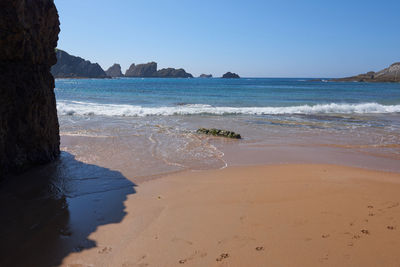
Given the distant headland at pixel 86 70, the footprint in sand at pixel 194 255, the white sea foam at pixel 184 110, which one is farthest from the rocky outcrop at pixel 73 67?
the footprint in sand at pixel 194 255

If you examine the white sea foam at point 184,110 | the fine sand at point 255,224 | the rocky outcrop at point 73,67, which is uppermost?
the rocky outcrop at point 73,67

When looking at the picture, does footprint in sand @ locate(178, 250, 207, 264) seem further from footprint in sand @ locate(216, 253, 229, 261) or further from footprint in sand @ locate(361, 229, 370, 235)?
footprint in sand @ locate(361, 229, 370, 235)

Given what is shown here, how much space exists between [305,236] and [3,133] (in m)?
5.73

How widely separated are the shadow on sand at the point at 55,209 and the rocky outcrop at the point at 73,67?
411 ft

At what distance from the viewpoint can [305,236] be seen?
13.2ft

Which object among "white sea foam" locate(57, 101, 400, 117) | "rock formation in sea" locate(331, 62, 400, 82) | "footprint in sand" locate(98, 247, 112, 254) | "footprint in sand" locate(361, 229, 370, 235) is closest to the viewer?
"footprint in sand" locate(98, 247, 112, 254)

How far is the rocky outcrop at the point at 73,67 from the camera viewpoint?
396 feet

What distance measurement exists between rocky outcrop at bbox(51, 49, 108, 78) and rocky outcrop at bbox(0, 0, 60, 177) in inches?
4858

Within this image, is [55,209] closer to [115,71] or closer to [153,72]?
[153,72]

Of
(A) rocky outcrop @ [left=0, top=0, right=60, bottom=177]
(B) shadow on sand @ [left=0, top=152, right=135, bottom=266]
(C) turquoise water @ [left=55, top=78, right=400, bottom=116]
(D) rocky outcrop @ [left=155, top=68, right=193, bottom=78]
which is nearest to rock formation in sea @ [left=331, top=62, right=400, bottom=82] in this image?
(C) turquoise water @ [left=55, top=78, right=400, bottom=116]

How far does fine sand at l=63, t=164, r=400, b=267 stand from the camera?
356 centimetres

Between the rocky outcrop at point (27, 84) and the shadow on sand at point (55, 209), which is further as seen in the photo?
the rocky outcrop at point (27, 84)

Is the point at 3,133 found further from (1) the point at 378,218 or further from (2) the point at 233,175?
(1) the point at 378,218

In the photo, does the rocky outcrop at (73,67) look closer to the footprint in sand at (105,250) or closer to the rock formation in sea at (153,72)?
the rock formation in sea at (153,72)
